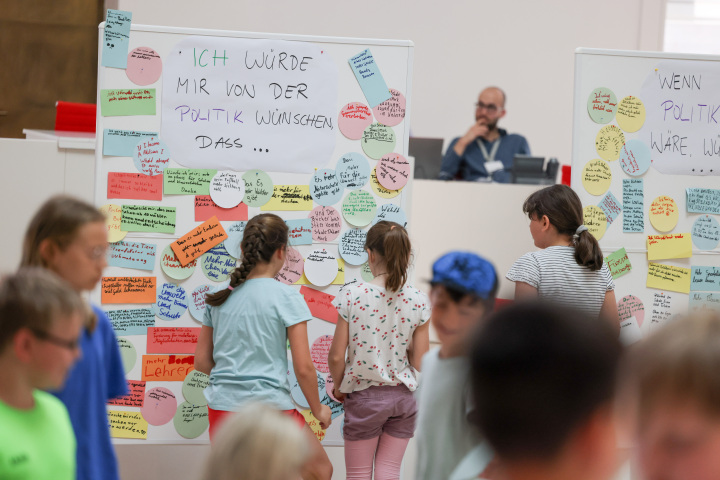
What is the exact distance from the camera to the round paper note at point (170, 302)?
3.25 metres

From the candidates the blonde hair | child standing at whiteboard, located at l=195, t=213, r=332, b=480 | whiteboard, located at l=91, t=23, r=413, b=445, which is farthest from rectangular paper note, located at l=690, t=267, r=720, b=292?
the blonde hair

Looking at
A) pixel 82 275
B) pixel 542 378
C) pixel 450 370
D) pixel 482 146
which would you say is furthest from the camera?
pixel 482 146

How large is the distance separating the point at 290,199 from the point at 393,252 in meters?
0.64

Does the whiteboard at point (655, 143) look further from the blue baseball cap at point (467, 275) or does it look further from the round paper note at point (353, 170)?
the blue baseball cap at point (467, 275)

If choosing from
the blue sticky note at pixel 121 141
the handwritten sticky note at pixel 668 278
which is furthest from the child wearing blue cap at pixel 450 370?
the handwritten sticky note at pixel 668 278

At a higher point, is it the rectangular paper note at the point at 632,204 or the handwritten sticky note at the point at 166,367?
the rectangular paper note at the point at 632,204

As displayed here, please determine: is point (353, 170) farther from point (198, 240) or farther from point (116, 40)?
point (116, 40)

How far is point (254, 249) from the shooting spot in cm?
276

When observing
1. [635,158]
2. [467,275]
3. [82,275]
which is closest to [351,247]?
[635,158]

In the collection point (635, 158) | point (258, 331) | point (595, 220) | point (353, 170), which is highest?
point (635, 158)

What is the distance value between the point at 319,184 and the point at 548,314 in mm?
2321

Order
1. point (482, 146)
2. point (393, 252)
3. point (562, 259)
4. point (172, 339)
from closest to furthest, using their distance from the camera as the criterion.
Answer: point (393, 252) → point (562, 259) → point (172, 339) → point (482, 146)

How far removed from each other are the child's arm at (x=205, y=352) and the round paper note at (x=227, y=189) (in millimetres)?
609

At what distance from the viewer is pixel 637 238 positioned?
3617 mm
